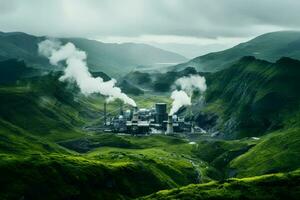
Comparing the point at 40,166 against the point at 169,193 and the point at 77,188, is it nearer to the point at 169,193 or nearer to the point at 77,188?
the point at 77,188

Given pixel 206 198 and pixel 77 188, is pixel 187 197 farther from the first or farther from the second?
pixel 77 188

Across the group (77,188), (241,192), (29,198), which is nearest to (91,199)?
(77,188)

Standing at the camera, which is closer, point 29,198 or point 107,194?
point 29,198

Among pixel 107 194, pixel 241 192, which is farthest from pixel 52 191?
pixel 241 192

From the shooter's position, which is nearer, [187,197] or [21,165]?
[187,197]

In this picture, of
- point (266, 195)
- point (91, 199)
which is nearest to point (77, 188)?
point (91, 199)
